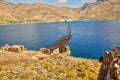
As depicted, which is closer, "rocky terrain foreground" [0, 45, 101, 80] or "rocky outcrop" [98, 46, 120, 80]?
"rocky outcrop" [98, 46, 120, 80]

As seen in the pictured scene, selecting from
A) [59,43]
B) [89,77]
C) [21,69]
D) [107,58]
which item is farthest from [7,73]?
[59,43]

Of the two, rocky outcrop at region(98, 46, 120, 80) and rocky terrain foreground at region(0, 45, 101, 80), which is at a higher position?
rocky outcrop at region(98, 46, 120, 80)

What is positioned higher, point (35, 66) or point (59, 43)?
point (35, 66)

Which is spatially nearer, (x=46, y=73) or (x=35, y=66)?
(x=46, y=73)

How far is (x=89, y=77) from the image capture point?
2664 centimetres

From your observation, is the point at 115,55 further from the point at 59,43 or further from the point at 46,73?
the point at 59,43

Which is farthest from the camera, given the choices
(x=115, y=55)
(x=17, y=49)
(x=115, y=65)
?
(x=17, y=49)

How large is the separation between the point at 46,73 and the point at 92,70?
6.14 meters

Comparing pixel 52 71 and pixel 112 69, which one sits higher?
pixel 112 69

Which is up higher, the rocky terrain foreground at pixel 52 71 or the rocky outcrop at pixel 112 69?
the rocky outcrop at pixel 112 69

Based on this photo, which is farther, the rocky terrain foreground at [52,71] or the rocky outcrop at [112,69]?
the rocky terrain foreground at [52,71]

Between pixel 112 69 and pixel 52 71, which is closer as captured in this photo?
pixel 112 69

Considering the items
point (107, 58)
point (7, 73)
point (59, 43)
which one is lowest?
point (59, 43)

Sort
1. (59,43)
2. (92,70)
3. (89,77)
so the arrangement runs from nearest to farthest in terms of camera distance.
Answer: (89,77)
(92,70)
(59,43)
